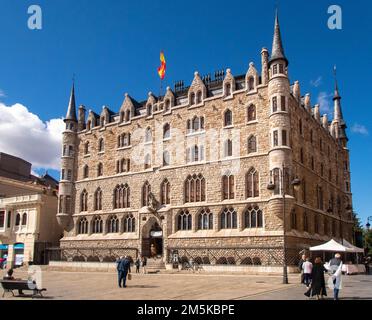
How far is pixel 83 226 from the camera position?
158ft

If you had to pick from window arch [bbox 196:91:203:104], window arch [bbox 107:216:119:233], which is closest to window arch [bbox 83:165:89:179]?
window arch [bbox 107:216:119:233]

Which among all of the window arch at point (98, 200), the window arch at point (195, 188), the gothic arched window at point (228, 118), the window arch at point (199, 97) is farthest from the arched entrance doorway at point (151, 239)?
the window arch at point (199, 97)

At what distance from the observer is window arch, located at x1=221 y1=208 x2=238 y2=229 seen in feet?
122

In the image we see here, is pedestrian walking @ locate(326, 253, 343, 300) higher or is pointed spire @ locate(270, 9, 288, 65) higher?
pointed spire @ locate(270, 9, 288, 65)

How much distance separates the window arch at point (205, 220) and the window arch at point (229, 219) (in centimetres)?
124

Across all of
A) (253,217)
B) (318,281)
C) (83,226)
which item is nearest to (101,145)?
(83,226)

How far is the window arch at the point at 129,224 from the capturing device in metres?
43.9

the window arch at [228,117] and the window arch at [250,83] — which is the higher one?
the window arch at [250,83]

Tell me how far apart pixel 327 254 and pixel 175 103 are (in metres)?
22.2

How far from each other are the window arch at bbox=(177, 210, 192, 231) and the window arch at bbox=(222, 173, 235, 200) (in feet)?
13.8

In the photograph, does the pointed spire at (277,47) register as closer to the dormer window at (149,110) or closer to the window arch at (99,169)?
the dormer window at (149,110)

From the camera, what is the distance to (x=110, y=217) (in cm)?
4600

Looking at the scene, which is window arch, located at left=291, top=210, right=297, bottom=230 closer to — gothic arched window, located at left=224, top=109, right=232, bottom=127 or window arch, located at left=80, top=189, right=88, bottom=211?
gothic arched window, located at left=224, top=109, right=232, bottom=127

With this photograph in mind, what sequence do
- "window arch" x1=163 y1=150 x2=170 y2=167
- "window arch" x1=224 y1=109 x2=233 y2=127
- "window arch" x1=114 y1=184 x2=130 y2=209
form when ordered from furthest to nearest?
"window arch" x1=114 y1=184 x2=130 y2=209, "window arch" x1=163 y1=150 x2=170 y2=167, "window arch" x1=224 y1=109 x2=233 y2=127
